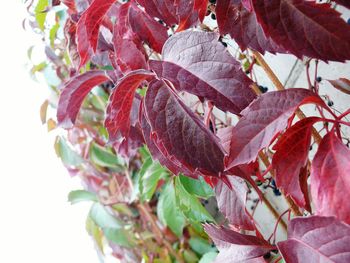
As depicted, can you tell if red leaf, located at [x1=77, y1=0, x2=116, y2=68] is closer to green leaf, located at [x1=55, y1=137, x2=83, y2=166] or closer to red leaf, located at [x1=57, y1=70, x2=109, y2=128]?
red leaf, located at [x1=57, y1=70, x2=109, y2=128]

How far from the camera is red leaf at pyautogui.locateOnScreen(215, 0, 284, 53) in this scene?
1.23 ft

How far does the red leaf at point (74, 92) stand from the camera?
60 centimetres

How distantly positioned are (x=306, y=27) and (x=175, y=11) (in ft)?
0.64

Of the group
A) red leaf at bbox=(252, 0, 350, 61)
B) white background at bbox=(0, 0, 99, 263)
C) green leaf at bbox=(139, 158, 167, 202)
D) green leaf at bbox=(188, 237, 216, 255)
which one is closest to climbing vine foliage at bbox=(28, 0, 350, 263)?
red leaf at bbox=(252, 0, 350, 61)

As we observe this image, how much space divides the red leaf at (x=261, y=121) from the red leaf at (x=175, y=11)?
0.46ft

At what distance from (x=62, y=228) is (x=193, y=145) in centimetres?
115

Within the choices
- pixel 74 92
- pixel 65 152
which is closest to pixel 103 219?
pixel 65 152

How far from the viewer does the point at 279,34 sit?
0.30 meters

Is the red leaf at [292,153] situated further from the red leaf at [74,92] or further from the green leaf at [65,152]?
the green leaf at [65,152]

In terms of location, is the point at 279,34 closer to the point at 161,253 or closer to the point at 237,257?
the point at 237,257

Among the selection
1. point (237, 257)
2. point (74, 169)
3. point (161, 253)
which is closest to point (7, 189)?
point (74, 169)

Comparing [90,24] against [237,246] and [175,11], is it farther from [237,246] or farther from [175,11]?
[237,246]

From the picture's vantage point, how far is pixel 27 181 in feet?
4.62

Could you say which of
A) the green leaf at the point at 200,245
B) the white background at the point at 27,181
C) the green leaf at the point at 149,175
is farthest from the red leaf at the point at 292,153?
the white background at the point at 27,181
